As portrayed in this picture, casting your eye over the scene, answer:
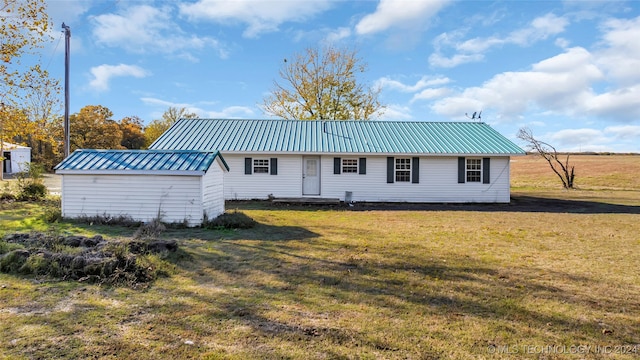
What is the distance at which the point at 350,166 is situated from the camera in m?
18.2

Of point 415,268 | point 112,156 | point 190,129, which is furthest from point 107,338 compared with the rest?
point 190,129

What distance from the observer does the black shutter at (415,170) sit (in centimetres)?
1814

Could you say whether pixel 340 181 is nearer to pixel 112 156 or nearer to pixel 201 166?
pixel 201 166

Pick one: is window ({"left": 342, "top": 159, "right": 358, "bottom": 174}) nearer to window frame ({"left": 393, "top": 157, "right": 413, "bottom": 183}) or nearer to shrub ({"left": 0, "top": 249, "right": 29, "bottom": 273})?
window frame ({"left": 393, "top": 157, "right": 413, "bottom": 183})

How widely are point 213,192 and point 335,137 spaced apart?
9.33 m

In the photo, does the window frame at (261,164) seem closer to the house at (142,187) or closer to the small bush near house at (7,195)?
the house at (142,187)

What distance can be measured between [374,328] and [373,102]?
30860 millimetres

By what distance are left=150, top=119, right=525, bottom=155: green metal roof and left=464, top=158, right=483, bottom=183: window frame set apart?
0.61 meters

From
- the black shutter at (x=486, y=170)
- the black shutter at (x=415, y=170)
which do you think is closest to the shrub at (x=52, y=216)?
the black shutter at (x=415, y=170)

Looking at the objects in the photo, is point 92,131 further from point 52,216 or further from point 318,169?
point 52,216

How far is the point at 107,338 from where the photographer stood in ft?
12.4

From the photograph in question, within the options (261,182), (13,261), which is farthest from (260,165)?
(13,261)

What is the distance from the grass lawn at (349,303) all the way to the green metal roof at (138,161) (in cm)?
213

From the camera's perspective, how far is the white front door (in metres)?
Result: 18.3
